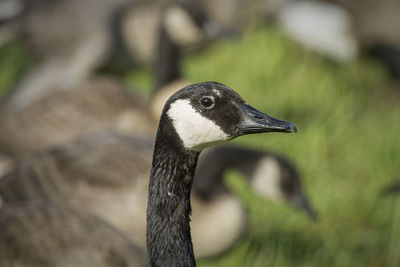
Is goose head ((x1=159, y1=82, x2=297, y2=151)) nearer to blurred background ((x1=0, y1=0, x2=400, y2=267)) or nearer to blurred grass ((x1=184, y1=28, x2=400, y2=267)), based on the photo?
blurred grass ((x1=184, y1=28, x2=400, y2=267))

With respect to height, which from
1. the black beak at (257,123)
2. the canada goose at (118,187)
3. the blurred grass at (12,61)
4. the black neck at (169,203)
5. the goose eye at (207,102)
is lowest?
the blurred grass at (12,61)

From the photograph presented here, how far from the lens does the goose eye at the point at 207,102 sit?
2.81 meters

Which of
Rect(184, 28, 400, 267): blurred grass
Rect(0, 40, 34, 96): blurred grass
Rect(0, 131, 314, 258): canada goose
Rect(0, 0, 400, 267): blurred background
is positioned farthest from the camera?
Rect(0, 40, 34, 96): blurred grass

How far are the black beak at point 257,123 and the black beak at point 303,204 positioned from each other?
215cm

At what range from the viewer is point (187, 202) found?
2.94 m

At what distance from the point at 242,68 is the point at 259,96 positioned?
789mm

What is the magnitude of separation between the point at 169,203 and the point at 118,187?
1.78 metres

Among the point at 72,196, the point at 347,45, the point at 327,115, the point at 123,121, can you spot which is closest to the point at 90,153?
the point at 72,196

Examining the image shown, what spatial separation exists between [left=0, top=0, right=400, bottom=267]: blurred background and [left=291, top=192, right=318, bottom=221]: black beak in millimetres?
202

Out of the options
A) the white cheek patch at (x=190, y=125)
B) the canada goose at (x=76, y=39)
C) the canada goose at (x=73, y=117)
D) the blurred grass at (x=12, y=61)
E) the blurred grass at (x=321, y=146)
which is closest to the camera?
the white cheek patch at (x=190, y=125)

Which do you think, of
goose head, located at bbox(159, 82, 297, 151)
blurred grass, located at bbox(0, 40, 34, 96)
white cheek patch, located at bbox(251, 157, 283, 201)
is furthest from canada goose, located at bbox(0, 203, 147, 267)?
blurred grass, located at bbox(0, 40, 34, 96)

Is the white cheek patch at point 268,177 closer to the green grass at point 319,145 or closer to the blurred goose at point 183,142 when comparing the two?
the green grass at point 319,145

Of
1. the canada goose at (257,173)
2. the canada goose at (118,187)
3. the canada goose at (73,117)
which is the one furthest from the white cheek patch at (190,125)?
the canada goose at (73,117)

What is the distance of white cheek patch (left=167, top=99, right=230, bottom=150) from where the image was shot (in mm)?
2791
